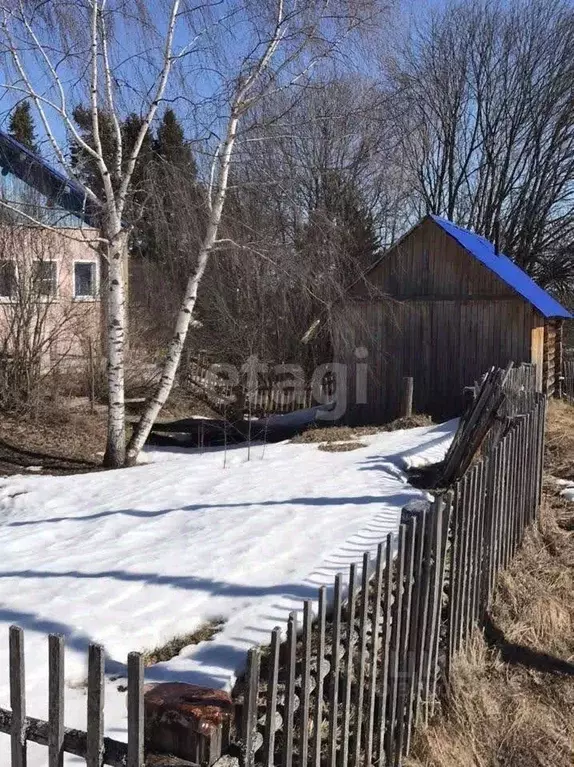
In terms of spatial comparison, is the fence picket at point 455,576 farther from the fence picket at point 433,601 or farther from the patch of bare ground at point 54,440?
the patch of bare ground at point 54,440

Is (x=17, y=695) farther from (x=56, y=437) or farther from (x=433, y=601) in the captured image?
(x=56, y=437)

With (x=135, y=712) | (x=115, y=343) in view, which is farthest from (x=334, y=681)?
(x=115, y=343)

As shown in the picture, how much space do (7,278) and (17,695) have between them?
13.1m

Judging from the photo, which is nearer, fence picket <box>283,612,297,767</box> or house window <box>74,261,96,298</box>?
fence picket <box>283,612,297,767</box>

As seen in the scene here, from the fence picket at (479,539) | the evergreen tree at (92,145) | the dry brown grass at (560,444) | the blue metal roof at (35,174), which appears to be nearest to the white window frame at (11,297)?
the blue metal roof at (35,174)

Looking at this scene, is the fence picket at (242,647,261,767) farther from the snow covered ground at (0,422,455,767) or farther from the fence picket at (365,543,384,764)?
the snow covered ground at (0,422,455,767)

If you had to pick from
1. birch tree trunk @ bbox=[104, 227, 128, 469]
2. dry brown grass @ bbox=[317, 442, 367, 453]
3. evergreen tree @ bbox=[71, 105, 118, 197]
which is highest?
Answer: evergreen tree @ bbox=[71, 105, 118, 197]

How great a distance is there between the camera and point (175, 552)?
6.02 metres

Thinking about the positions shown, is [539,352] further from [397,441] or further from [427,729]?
[427,729]

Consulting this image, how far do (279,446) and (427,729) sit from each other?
8601 mm

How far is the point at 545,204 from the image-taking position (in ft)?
105

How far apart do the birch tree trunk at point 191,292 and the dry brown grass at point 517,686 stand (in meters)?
6.32

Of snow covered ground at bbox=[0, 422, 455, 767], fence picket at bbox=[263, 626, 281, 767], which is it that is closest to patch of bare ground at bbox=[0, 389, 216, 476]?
snow covered ground at bbox=[0, 422, 455, 767]

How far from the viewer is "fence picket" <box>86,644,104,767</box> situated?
7.11 feet
